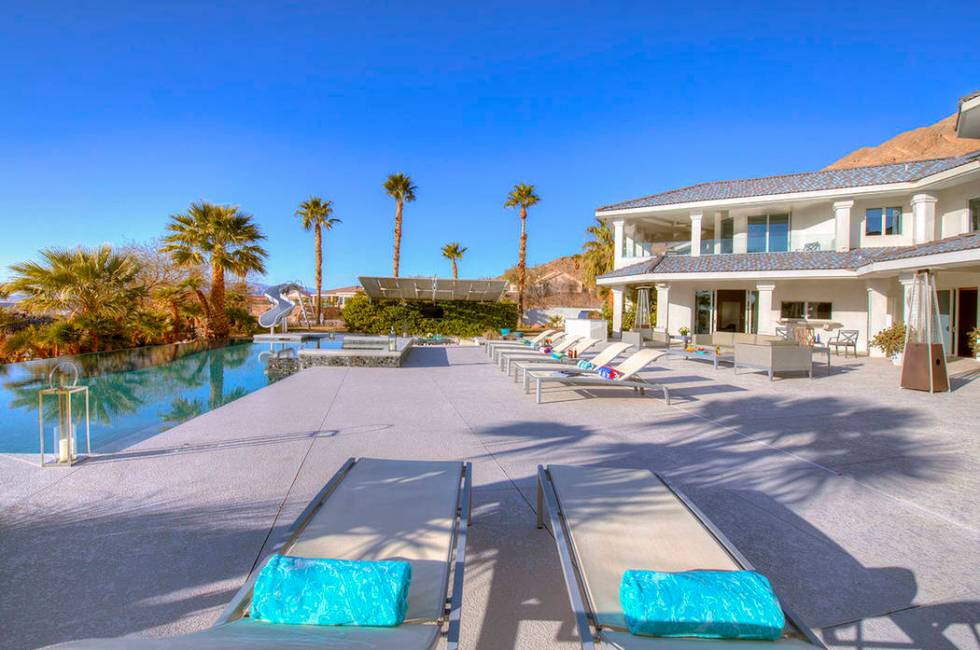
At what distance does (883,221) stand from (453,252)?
3316cm

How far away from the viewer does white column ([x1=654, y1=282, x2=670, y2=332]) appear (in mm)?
21797

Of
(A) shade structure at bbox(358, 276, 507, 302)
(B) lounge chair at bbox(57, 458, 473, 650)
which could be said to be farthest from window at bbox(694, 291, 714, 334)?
(B) lounge chair at bbox(57, 458, 473, 650)

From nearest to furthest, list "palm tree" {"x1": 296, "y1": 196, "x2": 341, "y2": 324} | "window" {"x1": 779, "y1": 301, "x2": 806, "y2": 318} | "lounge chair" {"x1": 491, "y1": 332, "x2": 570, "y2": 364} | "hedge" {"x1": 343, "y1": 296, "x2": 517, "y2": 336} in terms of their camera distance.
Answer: "lounge chair" {"x1": 491, "y1": 332, "x2": 570, "y2": 364} → "window" {"x1": 779, "y1": 301, "x2": 806, "y2": 318} → "hedge" {"x1": 343, "y1": 296, "x2": 517, "y2": 336} → "palm tree" {"x1": 296, "y1": 196, "x2": 341, "y2": 324}

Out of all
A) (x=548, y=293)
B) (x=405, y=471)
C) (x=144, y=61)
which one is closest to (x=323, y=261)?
(x=144, y=61)

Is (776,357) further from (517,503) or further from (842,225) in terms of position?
(842,225)

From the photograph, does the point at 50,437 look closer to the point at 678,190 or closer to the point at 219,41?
the point at 219,41

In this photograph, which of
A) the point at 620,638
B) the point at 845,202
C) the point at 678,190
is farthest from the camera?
the point at 678,190

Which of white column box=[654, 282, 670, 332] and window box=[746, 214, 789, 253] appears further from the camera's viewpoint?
white column box=[654, 282, 670, 332]

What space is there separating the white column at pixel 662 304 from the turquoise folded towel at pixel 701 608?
20.8m

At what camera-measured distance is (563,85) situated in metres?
28.4

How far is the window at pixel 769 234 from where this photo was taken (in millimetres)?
21609

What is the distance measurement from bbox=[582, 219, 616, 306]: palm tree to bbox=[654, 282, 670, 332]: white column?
12.1 meters

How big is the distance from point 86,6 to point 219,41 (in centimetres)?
424

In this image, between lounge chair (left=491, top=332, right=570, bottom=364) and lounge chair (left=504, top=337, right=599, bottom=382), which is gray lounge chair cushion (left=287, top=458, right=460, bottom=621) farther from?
lounge chair (left=491, top=332, right=570, bottom=364)
